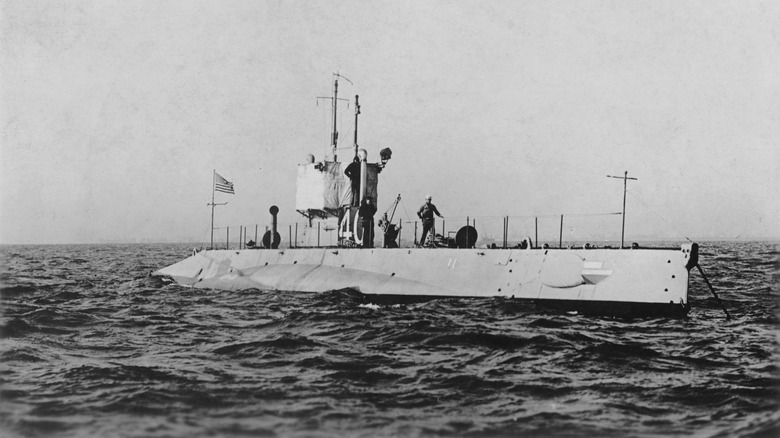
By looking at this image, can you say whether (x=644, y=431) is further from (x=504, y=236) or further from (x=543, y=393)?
(x=504, y=236)

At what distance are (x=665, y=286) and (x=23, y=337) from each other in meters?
13.8

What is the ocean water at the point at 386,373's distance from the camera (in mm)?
7488

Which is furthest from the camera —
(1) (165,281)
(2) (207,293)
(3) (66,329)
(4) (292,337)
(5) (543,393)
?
(1) (165,281)

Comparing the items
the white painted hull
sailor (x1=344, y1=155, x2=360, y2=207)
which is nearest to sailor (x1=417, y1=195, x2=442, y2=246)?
the white painted hull

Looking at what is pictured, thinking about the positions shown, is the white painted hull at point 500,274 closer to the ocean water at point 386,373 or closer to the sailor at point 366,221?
the ocean water at point 386,373

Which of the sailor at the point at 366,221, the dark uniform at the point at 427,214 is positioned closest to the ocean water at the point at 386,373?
the dark uniform at the point at 427,214

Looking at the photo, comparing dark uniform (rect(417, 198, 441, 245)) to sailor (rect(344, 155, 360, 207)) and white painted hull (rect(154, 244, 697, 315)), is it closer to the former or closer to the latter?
Answer: white painted hull (rect(154, 244, 697, 315))

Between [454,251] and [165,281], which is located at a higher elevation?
[454,251]

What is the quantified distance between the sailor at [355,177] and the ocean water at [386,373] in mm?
7318

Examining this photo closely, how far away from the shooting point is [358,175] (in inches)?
965

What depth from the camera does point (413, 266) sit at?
66.6ft

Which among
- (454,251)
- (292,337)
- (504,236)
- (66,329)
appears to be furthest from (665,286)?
(66,329)

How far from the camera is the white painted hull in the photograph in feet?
53.6

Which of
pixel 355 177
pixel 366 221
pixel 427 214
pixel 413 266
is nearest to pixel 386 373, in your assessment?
pixel 413 266
